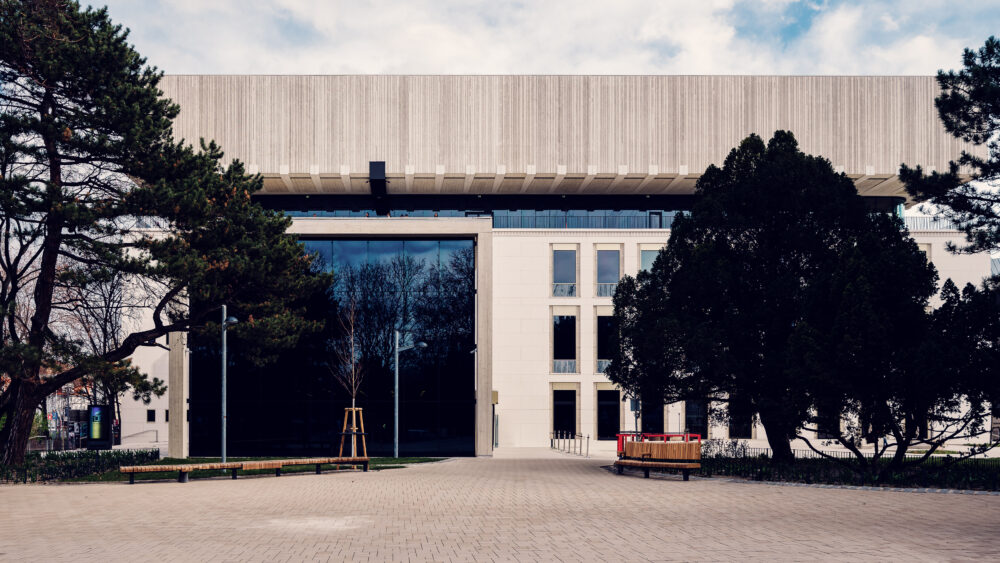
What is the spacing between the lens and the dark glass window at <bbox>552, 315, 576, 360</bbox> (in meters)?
46.4

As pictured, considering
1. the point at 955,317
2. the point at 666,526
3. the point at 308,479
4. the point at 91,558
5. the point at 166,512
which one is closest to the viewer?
the point at 91,558

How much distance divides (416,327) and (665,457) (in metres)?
14.8

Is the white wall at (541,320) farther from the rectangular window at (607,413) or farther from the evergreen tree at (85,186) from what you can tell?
the evergreen tree at (85,186)

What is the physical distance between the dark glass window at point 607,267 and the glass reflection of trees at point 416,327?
12.9 metres

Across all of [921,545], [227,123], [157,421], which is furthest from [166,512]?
[157,421]

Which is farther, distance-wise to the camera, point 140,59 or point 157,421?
point 157,421

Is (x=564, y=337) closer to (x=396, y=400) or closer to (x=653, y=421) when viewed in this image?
(x=653, y=421)

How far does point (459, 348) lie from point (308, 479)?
13.7 metres

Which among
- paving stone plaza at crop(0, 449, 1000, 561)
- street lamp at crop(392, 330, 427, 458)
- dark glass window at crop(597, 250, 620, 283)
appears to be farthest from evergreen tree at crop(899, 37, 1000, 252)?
dark glass window at crop(597, 250, 620, 283)

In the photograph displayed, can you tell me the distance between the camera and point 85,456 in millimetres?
26453

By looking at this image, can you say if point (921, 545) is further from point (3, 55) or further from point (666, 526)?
point (3, 55)

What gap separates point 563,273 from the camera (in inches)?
1849

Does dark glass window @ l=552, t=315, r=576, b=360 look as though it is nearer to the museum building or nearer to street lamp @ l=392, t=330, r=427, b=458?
the museum building

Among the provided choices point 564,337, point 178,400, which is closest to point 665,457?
point 178,400
